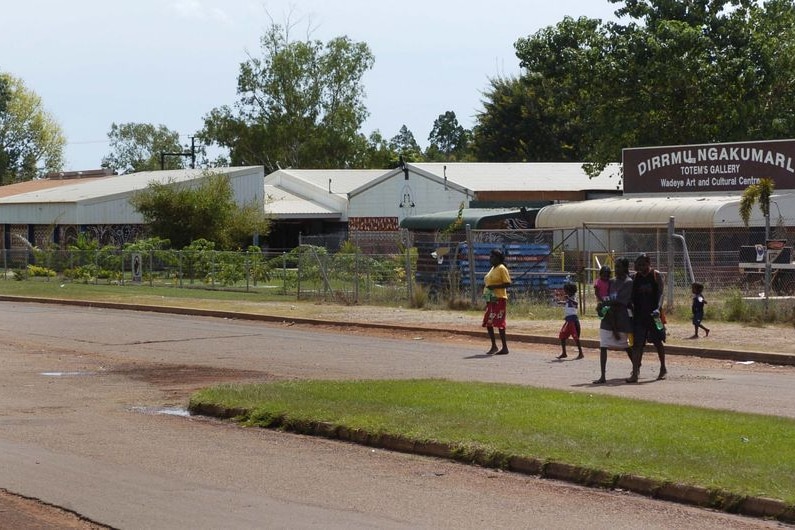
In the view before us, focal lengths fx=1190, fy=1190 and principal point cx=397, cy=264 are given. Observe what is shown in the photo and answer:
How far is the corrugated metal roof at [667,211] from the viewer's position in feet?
107

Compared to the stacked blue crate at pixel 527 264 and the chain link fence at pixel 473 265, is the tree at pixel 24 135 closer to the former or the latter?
the chain link fence at pixel 473 265

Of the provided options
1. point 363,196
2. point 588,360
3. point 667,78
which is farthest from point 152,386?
point 363,196

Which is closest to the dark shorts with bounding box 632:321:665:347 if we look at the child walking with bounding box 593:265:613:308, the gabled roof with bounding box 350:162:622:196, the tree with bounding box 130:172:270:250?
the child walking with bounding box 593:265:613:308

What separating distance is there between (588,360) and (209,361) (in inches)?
240

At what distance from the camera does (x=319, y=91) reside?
81.0 meters

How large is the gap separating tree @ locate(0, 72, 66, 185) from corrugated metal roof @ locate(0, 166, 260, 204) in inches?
1149

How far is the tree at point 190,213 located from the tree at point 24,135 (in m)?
49.8

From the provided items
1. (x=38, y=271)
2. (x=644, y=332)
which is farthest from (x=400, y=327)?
(x=38, y=271)

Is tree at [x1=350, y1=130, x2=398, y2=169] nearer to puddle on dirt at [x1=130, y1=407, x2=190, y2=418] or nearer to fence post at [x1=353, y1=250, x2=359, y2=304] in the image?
fence post at [x1=353, y1=250, x2=359, y2=304]

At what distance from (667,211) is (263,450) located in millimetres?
24921

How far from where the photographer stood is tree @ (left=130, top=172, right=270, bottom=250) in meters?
48.4

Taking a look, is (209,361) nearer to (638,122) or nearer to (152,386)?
(152,386)

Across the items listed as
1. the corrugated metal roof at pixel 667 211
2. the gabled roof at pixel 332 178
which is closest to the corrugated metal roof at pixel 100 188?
the gabled roof at pixel 332 178

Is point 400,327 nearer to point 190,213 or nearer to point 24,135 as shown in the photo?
point 190,213
